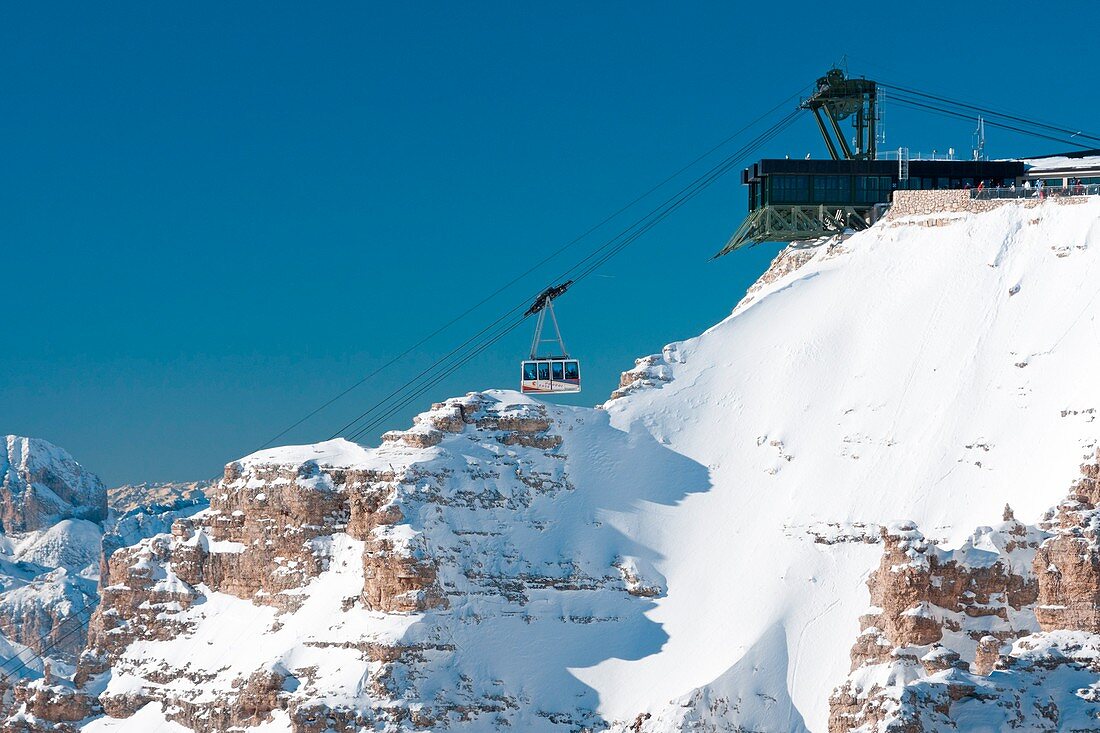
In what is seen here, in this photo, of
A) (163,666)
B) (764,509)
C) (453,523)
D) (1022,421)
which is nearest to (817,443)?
(764,509)

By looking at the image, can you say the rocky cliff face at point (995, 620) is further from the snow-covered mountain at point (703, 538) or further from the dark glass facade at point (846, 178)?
the dark glass facade at point (846, 178)

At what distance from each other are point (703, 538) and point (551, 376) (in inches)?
717

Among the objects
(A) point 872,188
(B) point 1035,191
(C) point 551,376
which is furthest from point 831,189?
(C) point 551,376

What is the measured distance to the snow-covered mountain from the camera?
113 meters

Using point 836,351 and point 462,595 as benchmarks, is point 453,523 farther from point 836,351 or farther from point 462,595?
point 836,351

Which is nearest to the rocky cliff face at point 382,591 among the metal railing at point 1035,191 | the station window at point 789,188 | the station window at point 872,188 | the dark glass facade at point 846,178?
the station window at point 789,188

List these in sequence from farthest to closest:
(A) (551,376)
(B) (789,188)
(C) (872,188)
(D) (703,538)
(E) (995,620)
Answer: (C) (872,188)
(B) (789,188)
(A) (551,376)
(D) (703,538)
(E) (995,620)

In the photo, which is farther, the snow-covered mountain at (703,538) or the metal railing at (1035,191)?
the metal railing at (1035,191)

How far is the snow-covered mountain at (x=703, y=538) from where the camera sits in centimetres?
11338

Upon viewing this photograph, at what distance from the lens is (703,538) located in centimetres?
13112

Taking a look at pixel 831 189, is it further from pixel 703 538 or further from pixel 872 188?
pixel 703 538

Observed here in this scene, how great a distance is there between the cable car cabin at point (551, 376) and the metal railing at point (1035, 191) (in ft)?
107

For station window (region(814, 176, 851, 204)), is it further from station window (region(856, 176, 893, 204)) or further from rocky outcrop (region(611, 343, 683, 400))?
rocky outcrop (region(611, 343, 683, 400))

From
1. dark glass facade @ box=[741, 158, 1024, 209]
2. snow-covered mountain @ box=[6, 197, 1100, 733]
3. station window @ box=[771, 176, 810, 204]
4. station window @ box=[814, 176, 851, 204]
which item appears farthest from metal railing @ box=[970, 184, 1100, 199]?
station window @ box=[771, 176, 810, 204]
